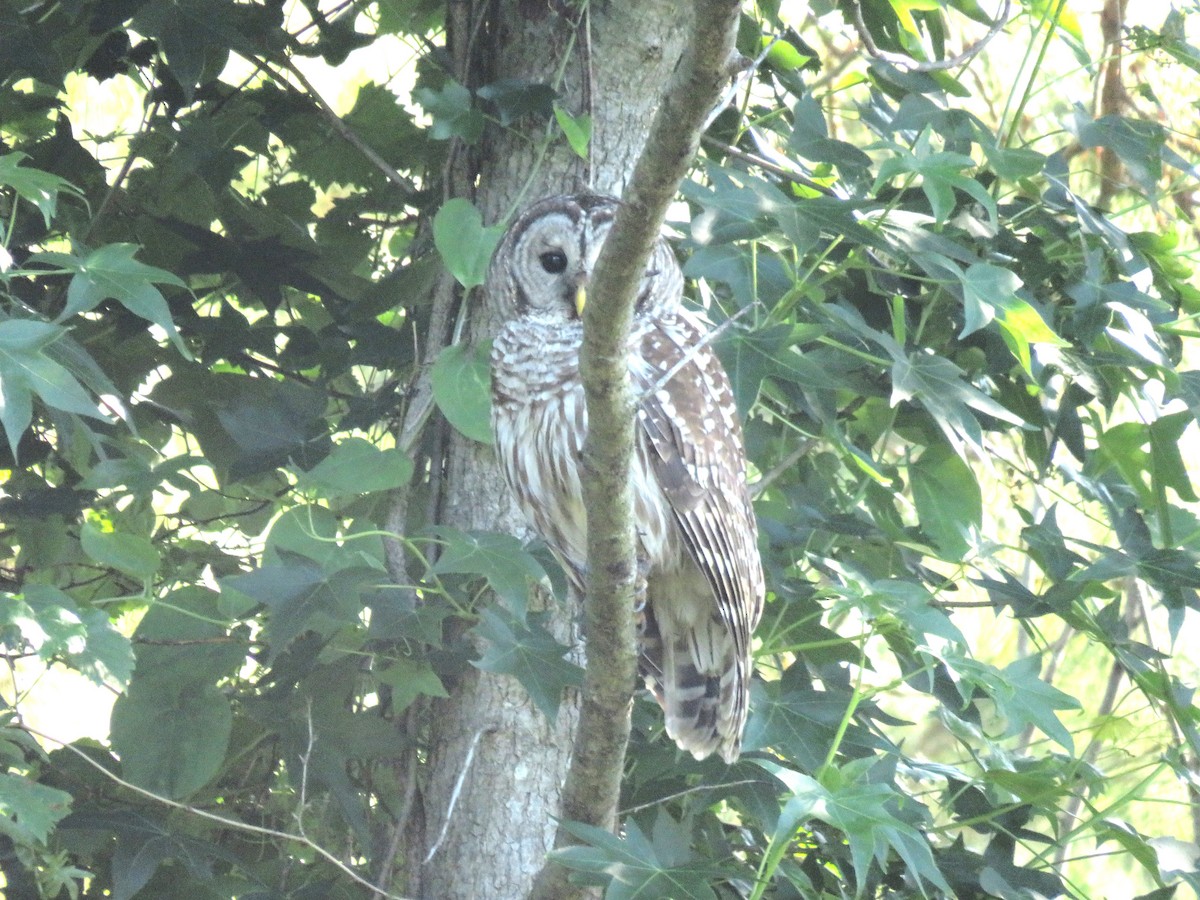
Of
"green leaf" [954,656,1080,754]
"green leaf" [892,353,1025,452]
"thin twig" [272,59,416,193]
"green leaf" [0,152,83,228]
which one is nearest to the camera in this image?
"green leaf" [0,152,83,228]

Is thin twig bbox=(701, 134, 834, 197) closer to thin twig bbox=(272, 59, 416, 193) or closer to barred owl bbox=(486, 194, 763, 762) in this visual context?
barred owl bbox=(486, 194, 763, 762)

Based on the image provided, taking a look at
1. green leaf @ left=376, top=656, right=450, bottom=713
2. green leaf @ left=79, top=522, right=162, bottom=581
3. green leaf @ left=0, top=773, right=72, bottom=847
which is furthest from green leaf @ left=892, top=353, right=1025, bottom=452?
green leaf @ left=0, top=773, right=72, bottom=847

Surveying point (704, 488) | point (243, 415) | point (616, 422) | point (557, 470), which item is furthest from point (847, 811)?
point (243, 415)

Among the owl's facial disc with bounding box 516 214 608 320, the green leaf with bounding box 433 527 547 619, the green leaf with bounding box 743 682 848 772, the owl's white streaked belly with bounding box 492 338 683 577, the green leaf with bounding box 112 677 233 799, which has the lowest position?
the green leaf with bounding box 112 677 233 799

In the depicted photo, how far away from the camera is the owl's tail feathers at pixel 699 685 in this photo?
7.85 feet

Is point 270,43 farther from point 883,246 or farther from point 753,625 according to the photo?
point 753,625

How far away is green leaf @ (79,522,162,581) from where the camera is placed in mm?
1854

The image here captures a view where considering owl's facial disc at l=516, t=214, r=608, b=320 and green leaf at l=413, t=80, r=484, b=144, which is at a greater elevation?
green leaf at l=413, t=80, r=484, b=144

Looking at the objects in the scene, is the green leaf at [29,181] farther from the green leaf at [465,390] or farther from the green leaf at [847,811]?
the green leaf at [847,811]

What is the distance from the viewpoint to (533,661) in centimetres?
202

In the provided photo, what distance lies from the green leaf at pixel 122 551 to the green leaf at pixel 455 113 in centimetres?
89

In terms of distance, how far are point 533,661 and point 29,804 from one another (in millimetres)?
737

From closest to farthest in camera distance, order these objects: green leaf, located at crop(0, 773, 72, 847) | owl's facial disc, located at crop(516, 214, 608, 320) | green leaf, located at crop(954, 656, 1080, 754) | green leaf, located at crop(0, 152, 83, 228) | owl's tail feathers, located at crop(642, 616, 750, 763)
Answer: green leaf, located at crop(0, 773, 72, 847) → green leaf, located at crop(0, 152, 83, 228) → green leaf, located at crop(954, 656, 1080, 754) → owl's tail feathers, located at crop(642, 616, 750, 763) → owl's facial disc, located at crop(516, 214, 608, 320)

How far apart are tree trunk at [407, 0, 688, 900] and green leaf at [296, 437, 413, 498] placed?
0.46m
